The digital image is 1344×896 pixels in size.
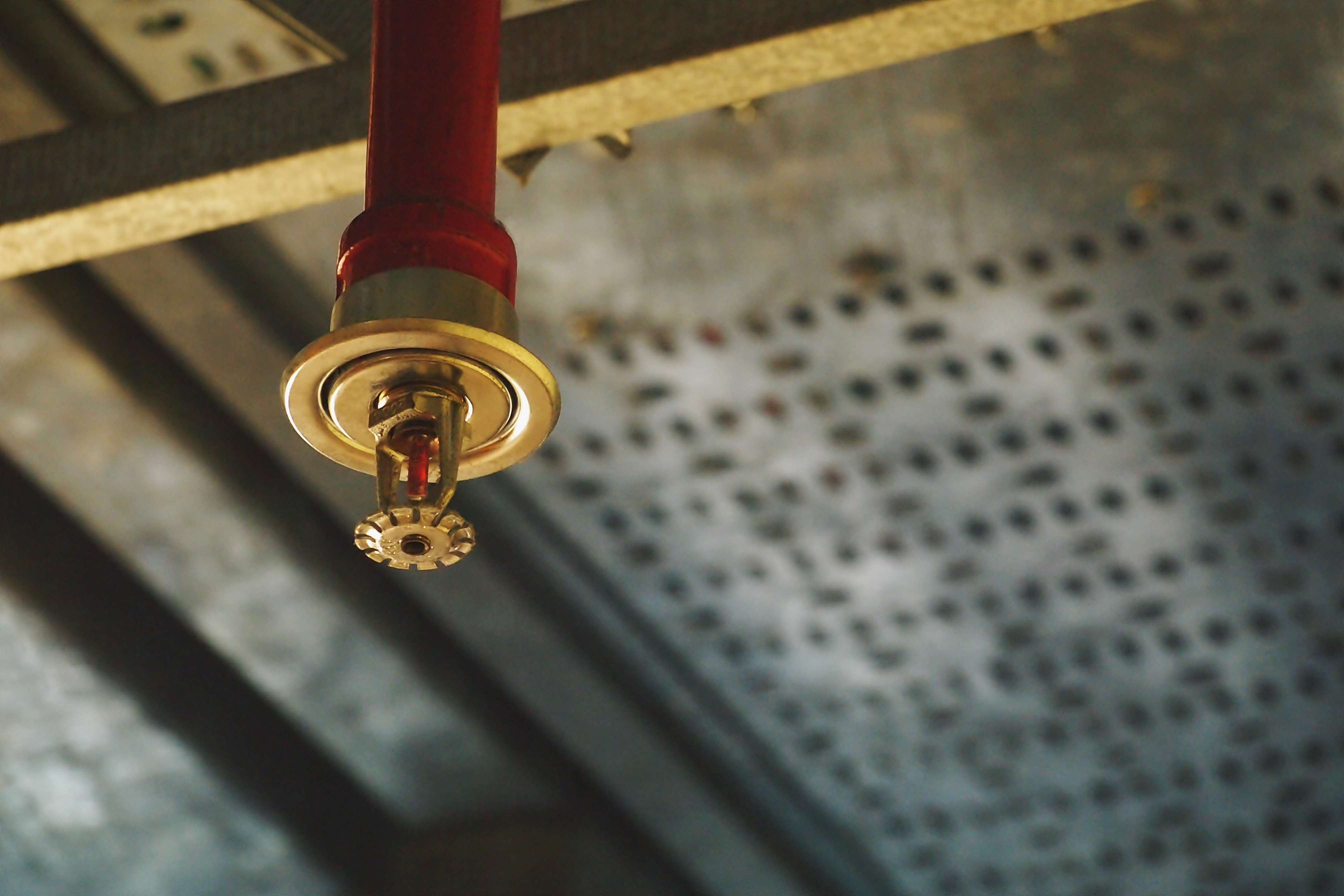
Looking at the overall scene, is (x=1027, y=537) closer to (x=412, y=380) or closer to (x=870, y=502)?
(x=870, y=502)

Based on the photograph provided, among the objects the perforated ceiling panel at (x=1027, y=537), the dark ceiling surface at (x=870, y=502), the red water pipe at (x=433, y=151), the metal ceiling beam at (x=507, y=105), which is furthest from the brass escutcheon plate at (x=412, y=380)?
the perforated ceiling panel at (x=1027, y=537)

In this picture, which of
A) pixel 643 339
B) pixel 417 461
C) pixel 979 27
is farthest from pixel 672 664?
pixel 417 461

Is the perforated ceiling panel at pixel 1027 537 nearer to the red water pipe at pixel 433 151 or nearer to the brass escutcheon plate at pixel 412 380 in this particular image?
the red water pipe at pixel 433 151

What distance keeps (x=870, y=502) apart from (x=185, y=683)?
8.06 feet

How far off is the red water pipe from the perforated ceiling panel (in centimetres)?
265

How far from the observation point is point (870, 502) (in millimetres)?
4801

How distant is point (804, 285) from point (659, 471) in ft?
2.65

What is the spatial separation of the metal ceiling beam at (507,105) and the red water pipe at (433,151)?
2.21ft

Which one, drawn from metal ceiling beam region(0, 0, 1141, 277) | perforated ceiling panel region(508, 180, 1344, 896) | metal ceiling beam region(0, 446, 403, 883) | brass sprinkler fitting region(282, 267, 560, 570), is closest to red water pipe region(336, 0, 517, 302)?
brass sprinkler fitting region(282, 267, 560, 570)

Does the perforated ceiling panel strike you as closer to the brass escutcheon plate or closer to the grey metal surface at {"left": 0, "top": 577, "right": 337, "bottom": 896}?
the grey metal surface at {"left": 0, "top": 577, "right": 337, "bottom": 896}

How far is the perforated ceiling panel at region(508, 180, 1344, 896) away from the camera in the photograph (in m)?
4.36

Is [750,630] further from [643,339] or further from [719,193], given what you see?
[719,193]

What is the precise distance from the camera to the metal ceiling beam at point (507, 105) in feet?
7.87

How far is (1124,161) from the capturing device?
13.3ft
